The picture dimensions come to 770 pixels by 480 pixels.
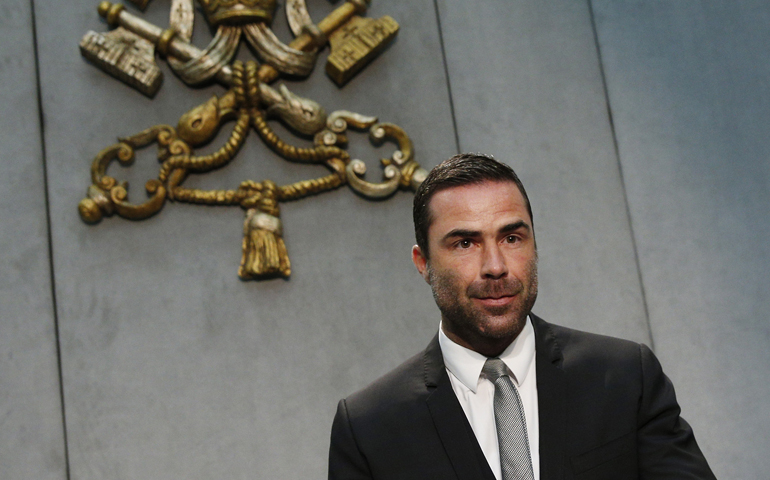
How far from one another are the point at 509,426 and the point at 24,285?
141 cm

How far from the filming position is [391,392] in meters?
1.58

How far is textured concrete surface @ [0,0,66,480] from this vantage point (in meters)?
2.10

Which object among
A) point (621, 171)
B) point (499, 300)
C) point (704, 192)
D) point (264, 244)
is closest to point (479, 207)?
point (499, 300)

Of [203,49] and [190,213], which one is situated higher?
[203,49]

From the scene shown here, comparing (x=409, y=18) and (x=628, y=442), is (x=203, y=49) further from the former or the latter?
(x=628, y=442)

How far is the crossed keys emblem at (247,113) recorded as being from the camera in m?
2.26

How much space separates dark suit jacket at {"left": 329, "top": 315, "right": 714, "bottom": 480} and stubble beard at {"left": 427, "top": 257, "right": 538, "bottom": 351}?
110 millimetres

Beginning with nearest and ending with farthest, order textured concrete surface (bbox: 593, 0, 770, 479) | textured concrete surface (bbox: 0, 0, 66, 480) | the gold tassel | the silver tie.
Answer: the silver tie, textured concrete surface (bbox: 0, 0, 66, 480), the gold tassel, textured concrete surface (bbox: 593, 0, 770, 479)

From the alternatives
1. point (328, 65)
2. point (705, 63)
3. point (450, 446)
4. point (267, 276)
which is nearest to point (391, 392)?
point (450, 446)

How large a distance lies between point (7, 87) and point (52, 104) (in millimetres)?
127

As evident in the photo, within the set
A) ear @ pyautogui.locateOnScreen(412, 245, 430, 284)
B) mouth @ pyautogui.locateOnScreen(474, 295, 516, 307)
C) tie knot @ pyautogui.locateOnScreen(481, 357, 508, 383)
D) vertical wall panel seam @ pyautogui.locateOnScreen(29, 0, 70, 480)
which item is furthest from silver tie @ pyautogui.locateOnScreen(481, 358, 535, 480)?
vertical wall panel seam @ pyautogui.locateOnScreen(29, 0, 70, 480)

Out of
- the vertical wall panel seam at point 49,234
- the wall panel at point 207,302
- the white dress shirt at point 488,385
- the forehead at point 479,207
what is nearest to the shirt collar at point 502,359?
the white dress shirt at point 488,385

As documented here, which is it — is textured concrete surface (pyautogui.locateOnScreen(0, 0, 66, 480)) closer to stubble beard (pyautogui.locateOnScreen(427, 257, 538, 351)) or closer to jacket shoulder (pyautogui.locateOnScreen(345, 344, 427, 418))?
jacket shoulder (pyautogui.locateOnScreen(345, 344, 427, 418))

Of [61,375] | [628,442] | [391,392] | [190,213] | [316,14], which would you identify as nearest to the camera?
[628,442]
